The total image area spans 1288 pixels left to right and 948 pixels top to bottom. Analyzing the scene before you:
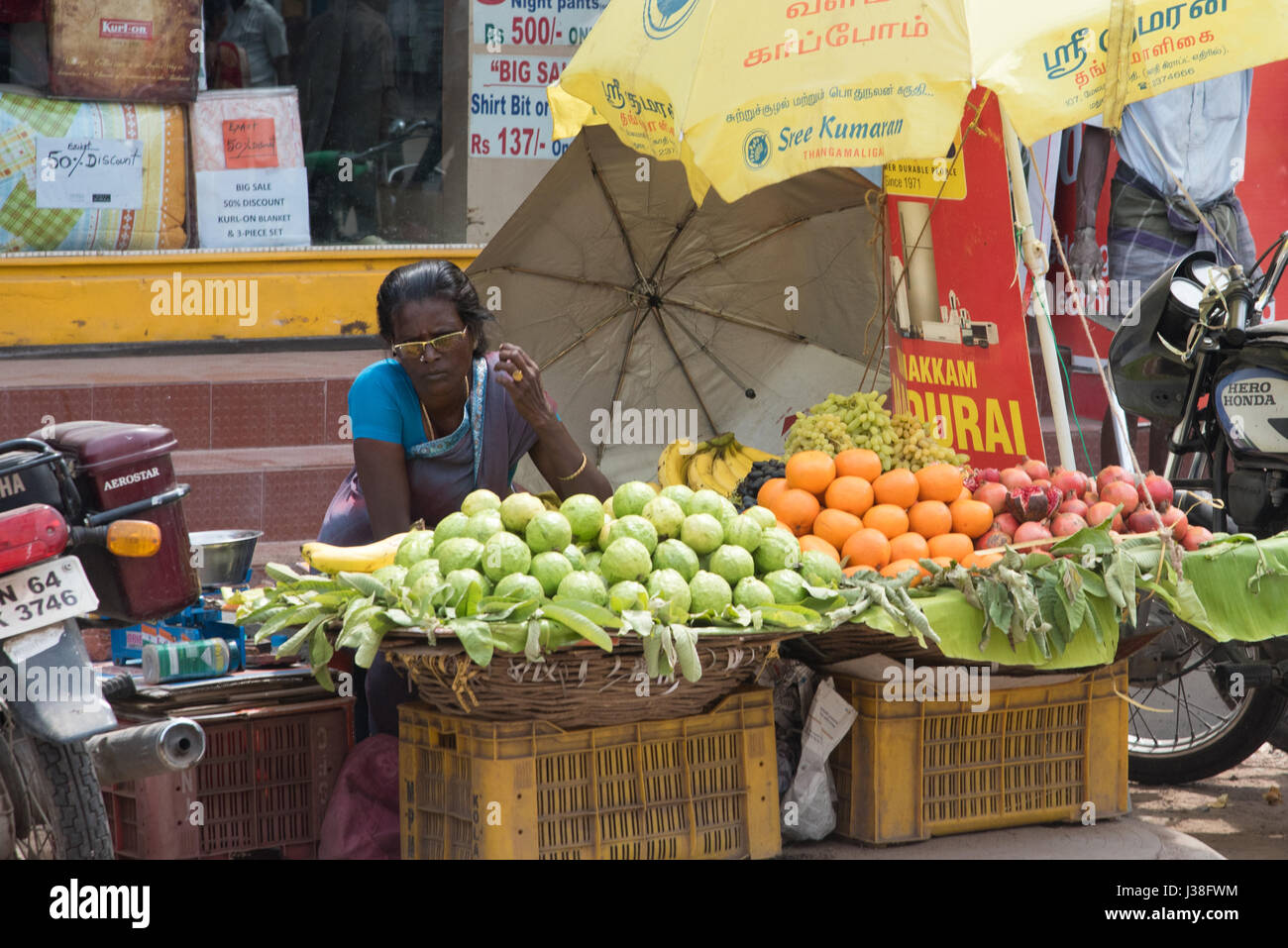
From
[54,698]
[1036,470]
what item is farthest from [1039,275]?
[54,698]

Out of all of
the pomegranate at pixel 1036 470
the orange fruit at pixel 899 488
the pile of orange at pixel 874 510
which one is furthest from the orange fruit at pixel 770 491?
the pomegranate at pixel 1036 470

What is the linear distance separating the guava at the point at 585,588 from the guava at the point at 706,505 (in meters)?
0.42

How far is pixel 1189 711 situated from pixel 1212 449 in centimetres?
92

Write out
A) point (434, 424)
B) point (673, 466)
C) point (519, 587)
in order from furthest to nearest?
point (673, 466)
point (434, 424)
point (519, 587)

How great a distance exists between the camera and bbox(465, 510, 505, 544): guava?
3533mm

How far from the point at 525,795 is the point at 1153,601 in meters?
1.81

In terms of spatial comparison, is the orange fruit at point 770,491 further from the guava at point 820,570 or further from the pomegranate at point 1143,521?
the pomegranate at point 1143,521

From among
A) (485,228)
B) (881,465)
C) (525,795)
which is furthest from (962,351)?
(485,228)

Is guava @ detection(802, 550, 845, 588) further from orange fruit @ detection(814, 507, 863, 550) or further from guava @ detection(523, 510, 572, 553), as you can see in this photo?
guava @ detection(523, 510, 572, 553)

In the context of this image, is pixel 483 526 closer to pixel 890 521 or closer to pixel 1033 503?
pixel 890 521

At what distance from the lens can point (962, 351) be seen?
4.73 m

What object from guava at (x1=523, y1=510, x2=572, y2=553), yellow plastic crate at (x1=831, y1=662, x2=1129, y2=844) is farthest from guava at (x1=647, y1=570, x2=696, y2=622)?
yellow plastic crate at (x1=831, y1=662, x2=1129, y2=844)

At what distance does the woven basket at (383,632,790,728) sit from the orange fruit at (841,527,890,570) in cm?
48

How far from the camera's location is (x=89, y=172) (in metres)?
7.21
